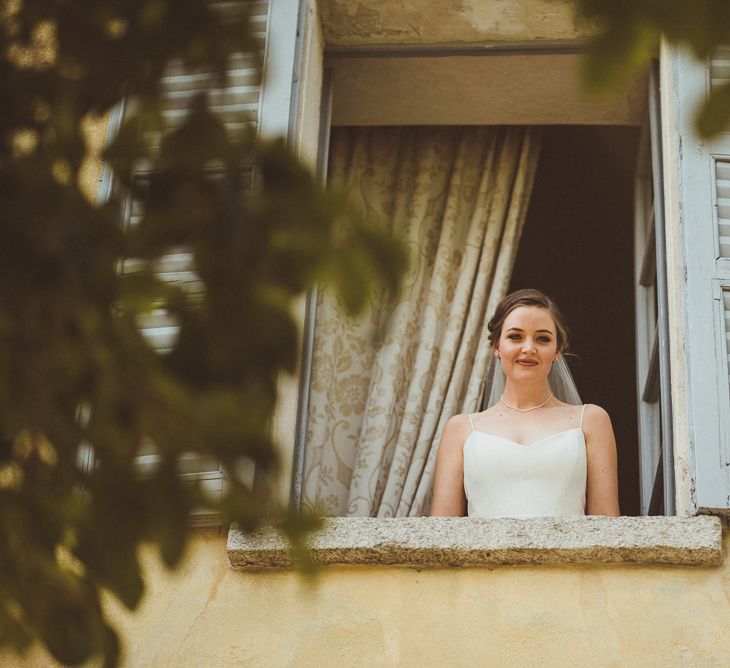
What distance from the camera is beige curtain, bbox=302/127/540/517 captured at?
5625 mm

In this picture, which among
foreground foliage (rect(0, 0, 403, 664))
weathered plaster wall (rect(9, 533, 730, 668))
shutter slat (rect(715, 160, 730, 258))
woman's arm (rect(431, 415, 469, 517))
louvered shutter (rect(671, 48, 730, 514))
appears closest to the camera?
foreground foliage (rect(0, 0, 403, 664))

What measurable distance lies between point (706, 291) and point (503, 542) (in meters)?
1.06

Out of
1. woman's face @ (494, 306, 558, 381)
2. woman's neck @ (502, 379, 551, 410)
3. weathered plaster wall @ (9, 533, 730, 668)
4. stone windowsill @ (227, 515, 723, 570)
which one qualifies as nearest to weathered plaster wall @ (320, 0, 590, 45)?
woman's face @ (494, 306, 558, 381)

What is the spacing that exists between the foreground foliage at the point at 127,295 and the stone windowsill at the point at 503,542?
2.12m

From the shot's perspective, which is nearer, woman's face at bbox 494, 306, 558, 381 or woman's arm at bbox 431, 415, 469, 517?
woman's arm at bbox 431, 415, 469, 517

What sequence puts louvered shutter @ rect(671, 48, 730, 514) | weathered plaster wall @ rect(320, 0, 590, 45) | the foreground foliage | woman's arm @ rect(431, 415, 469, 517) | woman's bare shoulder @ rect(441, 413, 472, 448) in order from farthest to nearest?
weathered plaster wall @ rect(320, 0, 590, 45) → woman's bare shoulder @ rect(441, 413, 472, 448) → woman's arm @ rect(431, 415, 469, 517) → louvered shutter @ rect(671, 48, 730, 514) → the foreground foliage

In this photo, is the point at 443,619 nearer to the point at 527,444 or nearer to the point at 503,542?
the point at 503,542

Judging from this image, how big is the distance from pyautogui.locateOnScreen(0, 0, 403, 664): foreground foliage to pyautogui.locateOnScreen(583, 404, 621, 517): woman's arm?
3.13 metres

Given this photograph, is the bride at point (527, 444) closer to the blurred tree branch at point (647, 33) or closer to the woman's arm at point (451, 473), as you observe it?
the woman's arm at point (451, 473)

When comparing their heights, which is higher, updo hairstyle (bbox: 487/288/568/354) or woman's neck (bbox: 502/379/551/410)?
updo hairstyle (bbox: 487/288/568/354)

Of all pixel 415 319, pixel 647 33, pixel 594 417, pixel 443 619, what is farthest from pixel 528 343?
pixel 647 33

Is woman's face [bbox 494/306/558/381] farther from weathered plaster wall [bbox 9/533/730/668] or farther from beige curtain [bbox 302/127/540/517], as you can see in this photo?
weathered plaster wall [bbox 9/533/730/668]

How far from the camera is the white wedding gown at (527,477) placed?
5012 mm

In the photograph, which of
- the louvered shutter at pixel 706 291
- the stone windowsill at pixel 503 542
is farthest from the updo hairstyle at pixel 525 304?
the stone windowsill at pixel 503 542
